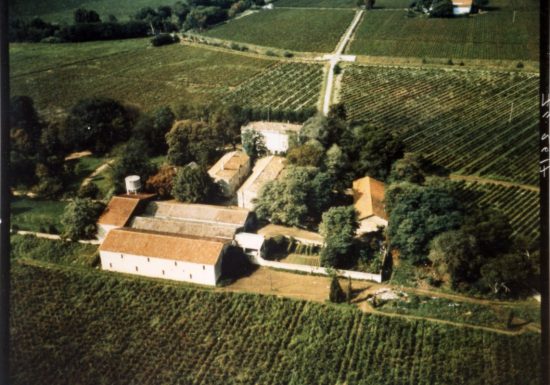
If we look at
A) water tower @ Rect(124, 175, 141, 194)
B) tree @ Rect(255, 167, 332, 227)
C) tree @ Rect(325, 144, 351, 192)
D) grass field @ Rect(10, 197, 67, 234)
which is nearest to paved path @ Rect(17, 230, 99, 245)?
grass field @ Rect(10, 197, 67, 234)

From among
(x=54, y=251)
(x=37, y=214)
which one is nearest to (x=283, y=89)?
(x=37, y=214)

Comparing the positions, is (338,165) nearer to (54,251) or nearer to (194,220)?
(194,220)

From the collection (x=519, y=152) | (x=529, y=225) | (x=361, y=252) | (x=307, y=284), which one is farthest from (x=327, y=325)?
(x=519, y=152)

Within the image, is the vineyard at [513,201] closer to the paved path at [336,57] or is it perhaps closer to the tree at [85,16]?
the paved path at [336,57]

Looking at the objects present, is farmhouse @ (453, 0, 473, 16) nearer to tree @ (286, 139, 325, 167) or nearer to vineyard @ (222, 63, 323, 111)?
vineyard @ (222, 63, 323, 111)

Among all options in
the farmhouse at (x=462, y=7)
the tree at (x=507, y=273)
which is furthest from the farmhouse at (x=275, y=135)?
the farmhouse at (x=462, y=7)
